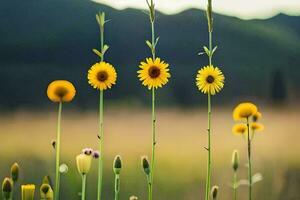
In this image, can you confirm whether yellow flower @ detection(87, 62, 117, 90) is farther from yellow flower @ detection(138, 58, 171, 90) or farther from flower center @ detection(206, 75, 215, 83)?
flower center @ detection(206, 75, 215, 83)

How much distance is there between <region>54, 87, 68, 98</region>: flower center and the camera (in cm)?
146

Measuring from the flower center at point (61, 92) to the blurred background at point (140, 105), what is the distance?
1.40 ft

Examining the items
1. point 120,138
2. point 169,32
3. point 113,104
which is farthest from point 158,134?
point 169,32

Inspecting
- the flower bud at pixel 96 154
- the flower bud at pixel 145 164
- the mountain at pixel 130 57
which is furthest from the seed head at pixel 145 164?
the mountain at pixel 130 57

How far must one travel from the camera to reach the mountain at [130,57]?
87.7 inches

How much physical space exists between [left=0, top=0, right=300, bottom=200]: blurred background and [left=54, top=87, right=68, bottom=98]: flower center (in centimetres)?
43

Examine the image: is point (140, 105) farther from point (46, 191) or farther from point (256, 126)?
point (46, 191)

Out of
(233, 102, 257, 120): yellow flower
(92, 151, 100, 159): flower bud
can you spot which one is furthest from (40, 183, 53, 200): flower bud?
(233, 102, 257, 120): yellow flower

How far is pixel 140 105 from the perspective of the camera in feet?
7.48

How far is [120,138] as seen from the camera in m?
2.03

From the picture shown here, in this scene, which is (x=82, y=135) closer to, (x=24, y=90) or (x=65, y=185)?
(x=65, y=185)

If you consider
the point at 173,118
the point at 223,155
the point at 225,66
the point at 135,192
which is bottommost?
the point at 135,192

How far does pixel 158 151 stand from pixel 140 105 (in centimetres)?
32

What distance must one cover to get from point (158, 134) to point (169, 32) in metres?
0.51
